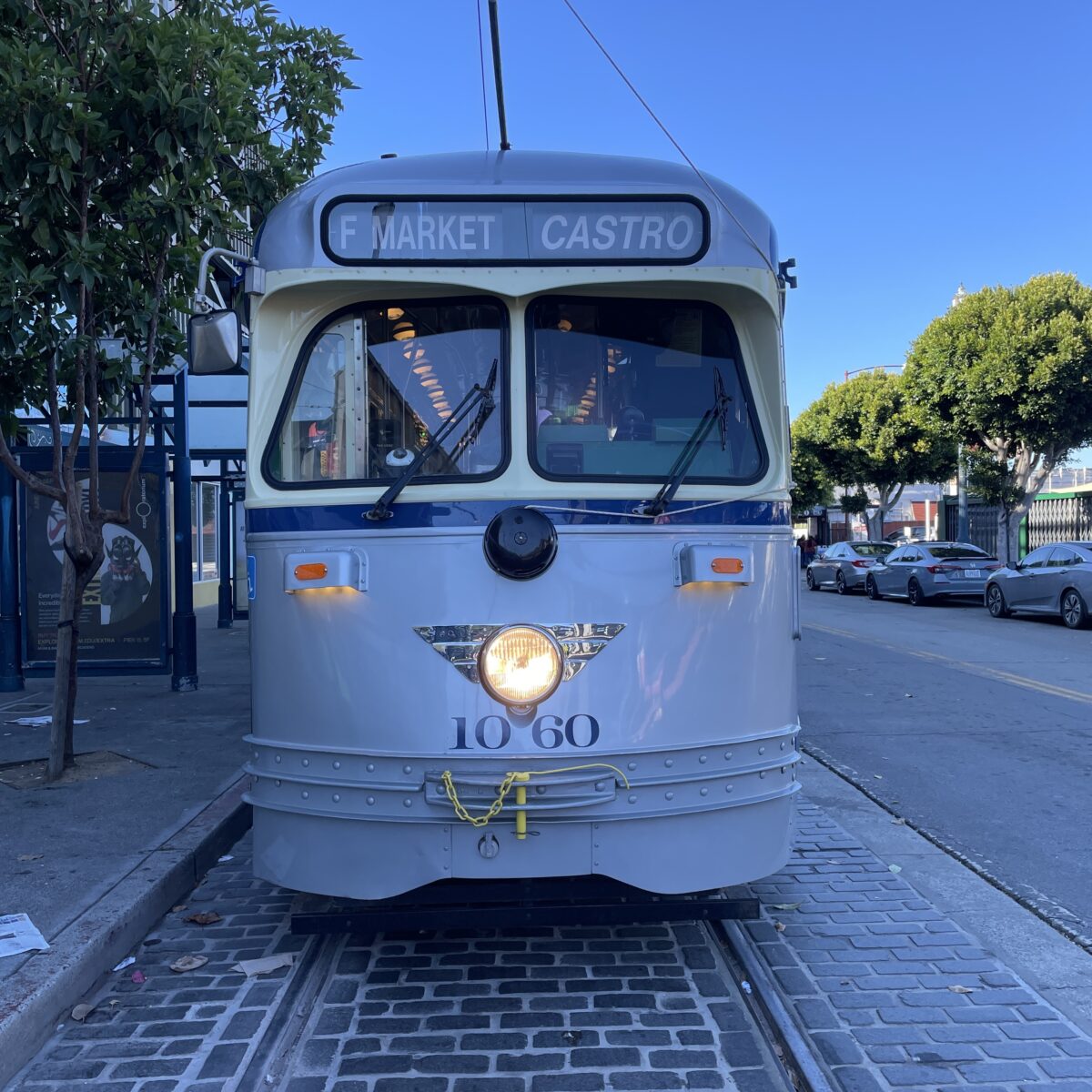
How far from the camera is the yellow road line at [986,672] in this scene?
11.1m

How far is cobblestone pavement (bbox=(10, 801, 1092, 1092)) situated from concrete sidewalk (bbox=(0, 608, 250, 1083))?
0.59 ft

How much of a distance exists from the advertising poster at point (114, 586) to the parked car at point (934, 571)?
1709 centimetres

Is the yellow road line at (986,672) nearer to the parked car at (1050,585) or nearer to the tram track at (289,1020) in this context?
the parked car at (1050,585)

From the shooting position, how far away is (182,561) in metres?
11.1

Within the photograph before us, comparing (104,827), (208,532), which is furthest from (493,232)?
(208,532)

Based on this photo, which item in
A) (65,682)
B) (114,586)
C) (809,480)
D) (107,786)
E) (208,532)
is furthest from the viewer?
(809,480)

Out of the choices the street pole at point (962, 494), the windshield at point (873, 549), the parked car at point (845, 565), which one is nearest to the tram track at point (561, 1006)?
the parked car at point (845, 565)

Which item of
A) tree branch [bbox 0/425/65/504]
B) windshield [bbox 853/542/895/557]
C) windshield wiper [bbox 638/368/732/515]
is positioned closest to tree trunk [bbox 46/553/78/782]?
tree branch [bbox 0/425/65/504]

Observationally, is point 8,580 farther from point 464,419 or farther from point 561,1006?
point 561,1006

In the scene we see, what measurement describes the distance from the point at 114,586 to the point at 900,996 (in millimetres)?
8886

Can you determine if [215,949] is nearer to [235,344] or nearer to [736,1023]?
[736,1023]

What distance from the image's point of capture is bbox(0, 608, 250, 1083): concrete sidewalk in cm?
406

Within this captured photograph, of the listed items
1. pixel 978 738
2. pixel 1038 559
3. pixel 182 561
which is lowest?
pixel 978 738

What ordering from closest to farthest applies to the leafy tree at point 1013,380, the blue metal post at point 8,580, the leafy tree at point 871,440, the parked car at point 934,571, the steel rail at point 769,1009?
the steel rail at point 769,1009 → the blue metal post at point 8,580 → the parked car at point 934,571 → the leafy tree at point 1013,380 → the leafy tree at point 871,440
